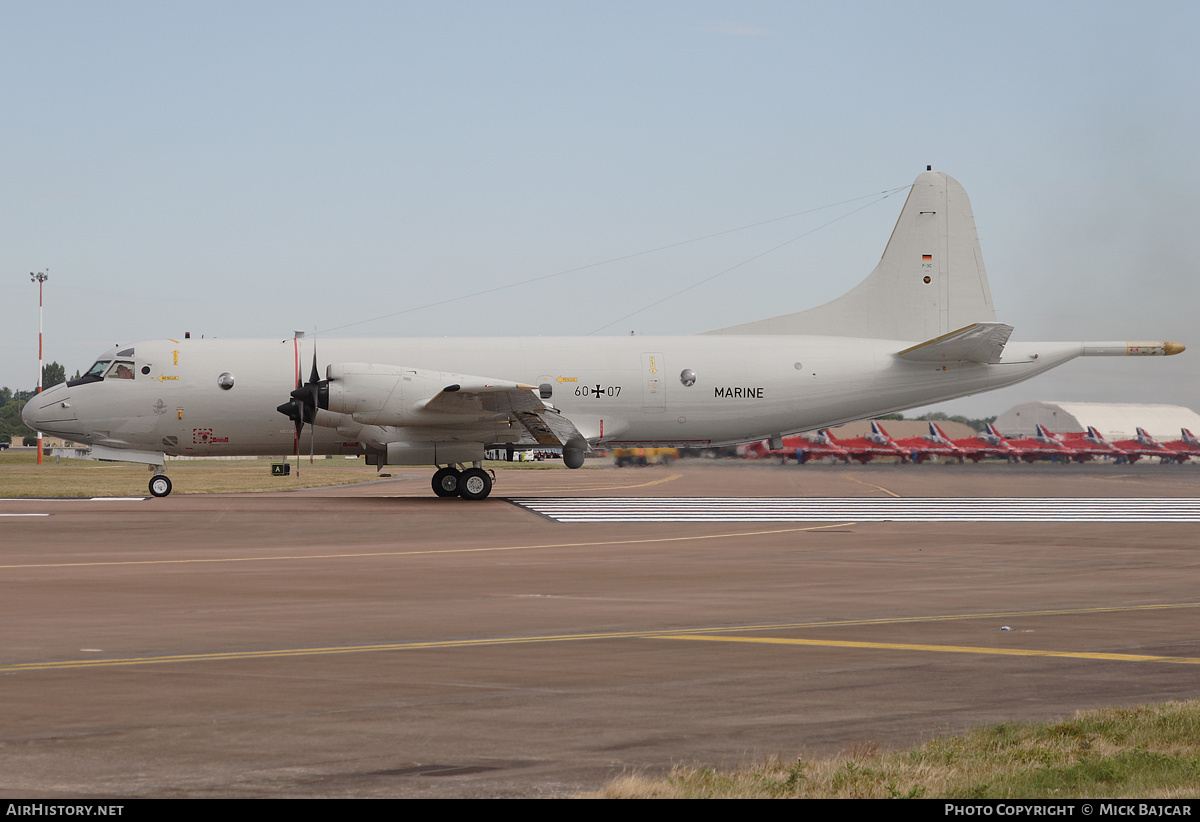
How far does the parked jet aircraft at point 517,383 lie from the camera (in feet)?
98.2

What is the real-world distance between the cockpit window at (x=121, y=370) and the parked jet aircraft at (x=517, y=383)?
40 mm

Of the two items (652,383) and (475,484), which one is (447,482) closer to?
(475,484)

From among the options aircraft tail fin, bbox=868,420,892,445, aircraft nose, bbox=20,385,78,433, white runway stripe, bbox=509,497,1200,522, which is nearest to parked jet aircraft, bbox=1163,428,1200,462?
aircraft tail fin, bbox=868,420,892,445

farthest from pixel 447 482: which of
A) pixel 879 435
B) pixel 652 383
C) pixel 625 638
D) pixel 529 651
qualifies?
pixel 879 435

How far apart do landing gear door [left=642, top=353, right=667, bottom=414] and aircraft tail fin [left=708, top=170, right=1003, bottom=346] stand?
13.6ft

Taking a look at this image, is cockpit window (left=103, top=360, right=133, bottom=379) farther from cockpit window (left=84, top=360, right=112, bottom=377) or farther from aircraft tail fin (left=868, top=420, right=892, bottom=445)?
aircraft tail fin (left=868, top=420, right=892, bottom=445)

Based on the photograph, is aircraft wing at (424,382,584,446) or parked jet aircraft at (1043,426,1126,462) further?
parked jet aircraft at (1043,426,1126,462)

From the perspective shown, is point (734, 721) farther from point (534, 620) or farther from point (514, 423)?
point (514, 423)

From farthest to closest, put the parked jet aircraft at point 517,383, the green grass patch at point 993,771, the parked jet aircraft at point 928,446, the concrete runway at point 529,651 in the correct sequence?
the parked jet aircraft at point 928,446 < the parked jet aircraft at point 517,383 < the concrete runway at point 529,651 < the green grass patch at point 993,771

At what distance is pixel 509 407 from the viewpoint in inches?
1122

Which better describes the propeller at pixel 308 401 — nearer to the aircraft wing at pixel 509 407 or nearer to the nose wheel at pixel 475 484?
the aircraft wing at pixel 509 407

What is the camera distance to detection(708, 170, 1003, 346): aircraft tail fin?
34312mm

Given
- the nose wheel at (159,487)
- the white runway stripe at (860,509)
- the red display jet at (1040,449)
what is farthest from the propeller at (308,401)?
the red display jet at (1040,449)
